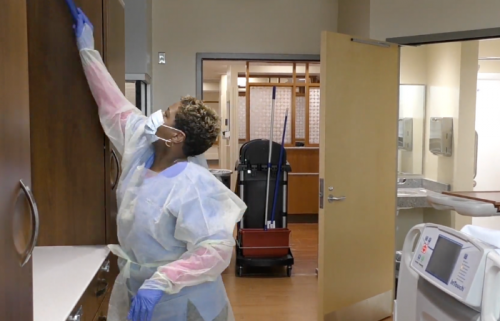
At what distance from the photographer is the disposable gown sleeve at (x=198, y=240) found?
1562mm

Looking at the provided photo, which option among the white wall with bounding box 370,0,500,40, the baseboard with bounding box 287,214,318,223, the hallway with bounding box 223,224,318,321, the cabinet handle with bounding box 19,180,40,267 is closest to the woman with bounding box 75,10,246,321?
the cabinet handle with bounding box 19,180,40,267

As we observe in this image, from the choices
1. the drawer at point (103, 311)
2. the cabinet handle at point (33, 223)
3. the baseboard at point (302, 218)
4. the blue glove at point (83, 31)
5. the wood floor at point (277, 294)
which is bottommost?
the wood floor at point (277, 294)

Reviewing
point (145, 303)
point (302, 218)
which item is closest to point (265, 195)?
point (302, 218)

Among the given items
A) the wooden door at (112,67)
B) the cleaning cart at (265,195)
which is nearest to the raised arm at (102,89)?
the wooden door at (112,67)

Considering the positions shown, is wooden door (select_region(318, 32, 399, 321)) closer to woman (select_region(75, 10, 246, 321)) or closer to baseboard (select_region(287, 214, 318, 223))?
woman (select_region(75, 10, 246, 321))

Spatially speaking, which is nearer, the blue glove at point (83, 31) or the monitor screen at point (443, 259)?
the monitor screen at point (443, 259)

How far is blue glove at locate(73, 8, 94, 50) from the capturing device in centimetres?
181

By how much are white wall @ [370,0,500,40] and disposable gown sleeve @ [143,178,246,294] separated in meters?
2.29

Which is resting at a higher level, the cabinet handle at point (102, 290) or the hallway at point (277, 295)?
the cabinet handle at point (102, 290)

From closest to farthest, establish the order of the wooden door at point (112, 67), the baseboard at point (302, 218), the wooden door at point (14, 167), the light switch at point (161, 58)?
the wooden door at point (14, 167) → the wooden door at point (112, 67) → the light switch at point (161, 58) → the baseboard at point (302, 218)

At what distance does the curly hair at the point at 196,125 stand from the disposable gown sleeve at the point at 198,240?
0.18 m

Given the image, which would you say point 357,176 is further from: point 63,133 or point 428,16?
point 63,133

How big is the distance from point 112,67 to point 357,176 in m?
1.77

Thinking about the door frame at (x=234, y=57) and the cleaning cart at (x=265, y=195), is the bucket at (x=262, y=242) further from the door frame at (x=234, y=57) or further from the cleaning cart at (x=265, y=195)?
the door frame at (x=234, y=57)
